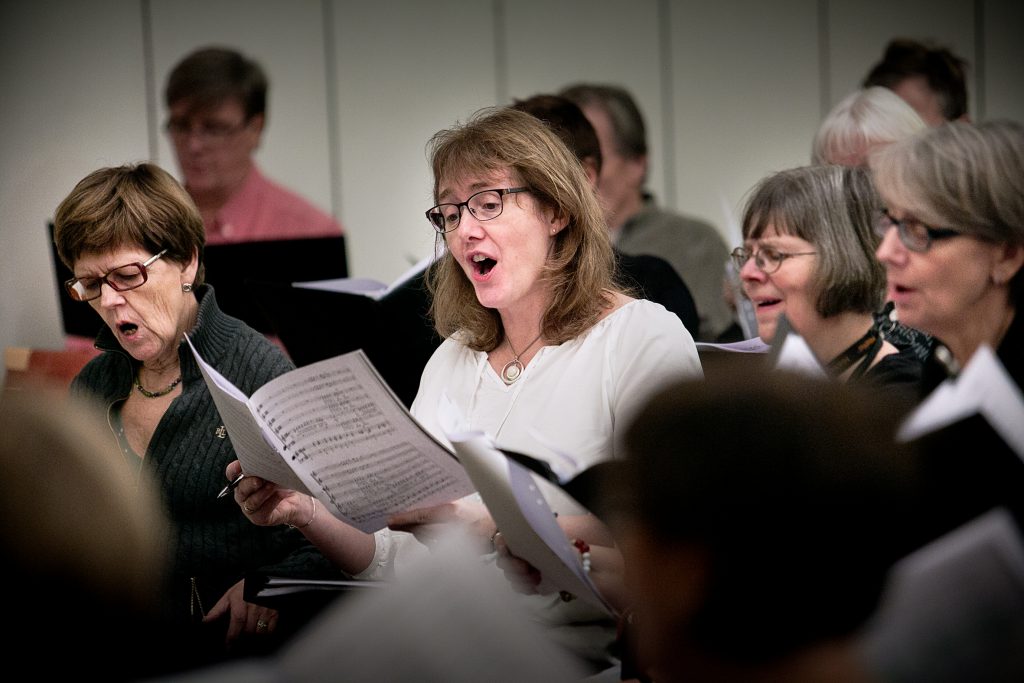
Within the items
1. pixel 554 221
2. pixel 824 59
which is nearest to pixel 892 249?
pixel 554 221

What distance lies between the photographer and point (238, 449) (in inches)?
74.6

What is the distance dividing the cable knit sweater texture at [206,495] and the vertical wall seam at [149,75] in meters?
2.64

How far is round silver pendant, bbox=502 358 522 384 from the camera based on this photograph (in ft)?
7.25

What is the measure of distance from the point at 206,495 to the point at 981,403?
4.82 ft

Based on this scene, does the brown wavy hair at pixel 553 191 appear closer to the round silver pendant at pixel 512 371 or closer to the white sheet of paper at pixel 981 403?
the round silver pendant at pixel 512 371

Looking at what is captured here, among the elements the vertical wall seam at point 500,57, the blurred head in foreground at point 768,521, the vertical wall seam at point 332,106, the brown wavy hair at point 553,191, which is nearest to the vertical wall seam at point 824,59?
the vertical wall seam at point 500,57

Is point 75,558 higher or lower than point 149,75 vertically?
lower

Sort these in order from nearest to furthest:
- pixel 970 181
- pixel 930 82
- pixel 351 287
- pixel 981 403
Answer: pixel 981 403 < pixel 970 181 < pixel 351 287 < pixel 930 82

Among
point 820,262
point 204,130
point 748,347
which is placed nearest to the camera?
point 748,347

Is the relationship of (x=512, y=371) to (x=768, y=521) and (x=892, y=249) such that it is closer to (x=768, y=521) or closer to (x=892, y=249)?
(x=892, y=249)

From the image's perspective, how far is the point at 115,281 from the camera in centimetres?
229

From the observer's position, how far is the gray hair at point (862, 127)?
115 inches

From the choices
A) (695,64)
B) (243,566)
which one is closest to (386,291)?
(243,566)

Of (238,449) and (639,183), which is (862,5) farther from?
(238,449)
